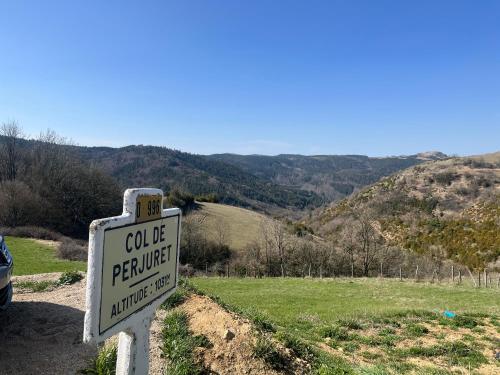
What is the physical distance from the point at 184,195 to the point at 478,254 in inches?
1866

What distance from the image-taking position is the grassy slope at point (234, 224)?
54756 millimetres

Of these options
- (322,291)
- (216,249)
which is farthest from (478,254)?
(322,291)

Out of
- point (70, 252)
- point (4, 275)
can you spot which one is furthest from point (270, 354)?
point (70, 252)

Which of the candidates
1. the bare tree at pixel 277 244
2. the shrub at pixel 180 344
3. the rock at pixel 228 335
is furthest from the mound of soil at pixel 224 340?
the bare tree at pixel 277 244

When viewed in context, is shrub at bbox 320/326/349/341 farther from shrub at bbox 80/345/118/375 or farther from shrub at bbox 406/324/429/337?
shrub at bbox 80/345/118/375

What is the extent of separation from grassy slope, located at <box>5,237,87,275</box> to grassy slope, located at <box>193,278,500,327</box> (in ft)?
23.1

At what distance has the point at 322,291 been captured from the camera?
19766 mm

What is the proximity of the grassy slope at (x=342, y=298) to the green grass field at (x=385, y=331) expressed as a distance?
40 mm

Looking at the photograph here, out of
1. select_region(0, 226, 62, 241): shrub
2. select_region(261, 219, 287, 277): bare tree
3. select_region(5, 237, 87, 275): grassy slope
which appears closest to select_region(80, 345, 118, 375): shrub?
select_region(5, 237, 87, 275): grassy slope

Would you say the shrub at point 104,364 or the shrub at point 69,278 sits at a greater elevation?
the shrub at point 104,364

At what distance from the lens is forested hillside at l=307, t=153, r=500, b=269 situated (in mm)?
48406

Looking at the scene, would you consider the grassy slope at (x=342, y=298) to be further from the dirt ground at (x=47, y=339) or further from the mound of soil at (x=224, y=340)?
the dirt ground at (x=47, y=339)

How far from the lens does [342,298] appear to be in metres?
17.4

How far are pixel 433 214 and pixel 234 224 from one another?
110 feet
